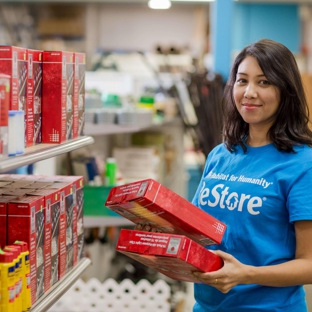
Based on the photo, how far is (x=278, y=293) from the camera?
80.9 inches

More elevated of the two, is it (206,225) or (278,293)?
(206,225)

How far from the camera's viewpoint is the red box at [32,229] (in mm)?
1998

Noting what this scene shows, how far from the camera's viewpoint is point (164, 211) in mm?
1864

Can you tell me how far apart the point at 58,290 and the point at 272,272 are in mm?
816

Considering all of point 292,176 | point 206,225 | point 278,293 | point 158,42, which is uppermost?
point 158,42

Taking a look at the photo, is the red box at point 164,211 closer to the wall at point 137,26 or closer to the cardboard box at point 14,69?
the cardboard box at point 14,69

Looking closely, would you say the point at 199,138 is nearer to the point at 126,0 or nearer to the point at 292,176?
the point at 292,176

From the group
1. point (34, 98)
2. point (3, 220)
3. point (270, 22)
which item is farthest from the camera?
point (270, 22)

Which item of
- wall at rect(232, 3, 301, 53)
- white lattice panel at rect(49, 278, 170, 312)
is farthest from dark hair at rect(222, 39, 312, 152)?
wall at rect(232, 3, 301, 53)

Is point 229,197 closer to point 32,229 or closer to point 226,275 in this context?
point 226,275

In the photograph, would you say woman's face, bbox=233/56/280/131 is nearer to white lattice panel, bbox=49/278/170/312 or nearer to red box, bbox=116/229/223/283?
red box, bbox=116/229/223/283

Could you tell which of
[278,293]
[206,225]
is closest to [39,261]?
[206,225]

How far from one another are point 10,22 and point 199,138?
6.61 m

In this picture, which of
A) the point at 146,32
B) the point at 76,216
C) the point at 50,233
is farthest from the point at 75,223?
the point at 146,32
